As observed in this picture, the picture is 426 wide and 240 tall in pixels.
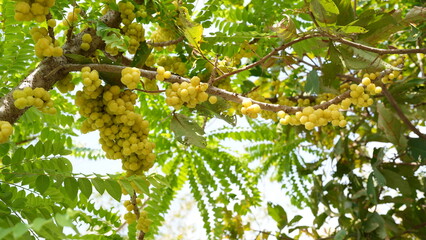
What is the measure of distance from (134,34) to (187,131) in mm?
348

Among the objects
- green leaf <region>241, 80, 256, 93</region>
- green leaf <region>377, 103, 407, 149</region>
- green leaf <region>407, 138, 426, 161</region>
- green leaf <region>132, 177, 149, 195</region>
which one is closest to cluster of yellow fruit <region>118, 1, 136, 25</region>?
green leaf <region>132, 177, 149, 195</region>

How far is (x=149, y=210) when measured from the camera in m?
1.96

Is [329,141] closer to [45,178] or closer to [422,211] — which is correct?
[422,211]

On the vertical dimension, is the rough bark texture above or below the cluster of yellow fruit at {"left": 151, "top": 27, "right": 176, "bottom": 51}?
below

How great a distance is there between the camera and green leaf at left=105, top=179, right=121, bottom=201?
1094 mm

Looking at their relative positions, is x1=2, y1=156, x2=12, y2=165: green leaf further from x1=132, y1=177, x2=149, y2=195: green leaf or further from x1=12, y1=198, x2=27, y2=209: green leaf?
x1=132, y1=177, x2=149, y2=195: green leaf

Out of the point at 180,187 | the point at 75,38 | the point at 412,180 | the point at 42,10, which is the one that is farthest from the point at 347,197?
the point at 42,10

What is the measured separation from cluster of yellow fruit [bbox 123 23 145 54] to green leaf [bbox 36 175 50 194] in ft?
1.56

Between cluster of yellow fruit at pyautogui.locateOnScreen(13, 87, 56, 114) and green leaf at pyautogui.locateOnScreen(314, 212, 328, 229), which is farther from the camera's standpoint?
green leaf at pyautogui.locateOnScreen(314, 212, 328, 229)

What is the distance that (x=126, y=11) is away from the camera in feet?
4.28

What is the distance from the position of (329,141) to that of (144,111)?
1.45 m

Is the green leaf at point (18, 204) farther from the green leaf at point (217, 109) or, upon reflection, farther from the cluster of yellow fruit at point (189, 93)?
the green leaf at point (217, 109)

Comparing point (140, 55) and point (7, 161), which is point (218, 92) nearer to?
point (140, 55)

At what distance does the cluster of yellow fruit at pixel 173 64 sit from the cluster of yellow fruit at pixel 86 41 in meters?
0.39
